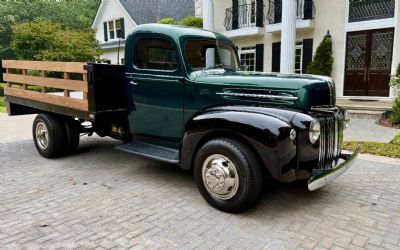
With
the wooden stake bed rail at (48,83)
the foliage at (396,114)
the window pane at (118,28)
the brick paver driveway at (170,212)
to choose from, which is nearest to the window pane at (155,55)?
the wooden stake bed rail at (48,83)

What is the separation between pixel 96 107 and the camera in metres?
4.86

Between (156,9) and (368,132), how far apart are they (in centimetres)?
2247

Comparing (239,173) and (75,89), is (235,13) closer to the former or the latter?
(75,89)

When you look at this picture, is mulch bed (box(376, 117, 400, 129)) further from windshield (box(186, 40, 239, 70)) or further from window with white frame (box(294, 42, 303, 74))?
windshield (box(186, 40, 239, 70))

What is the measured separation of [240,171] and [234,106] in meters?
0.76

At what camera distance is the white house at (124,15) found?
25141mm

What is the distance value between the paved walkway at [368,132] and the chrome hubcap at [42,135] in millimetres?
6084

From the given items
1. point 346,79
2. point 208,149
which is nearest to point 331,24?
point 346,79

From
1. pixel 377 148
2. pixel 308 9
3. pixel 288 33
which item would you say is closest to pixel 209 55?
pixel 377 148

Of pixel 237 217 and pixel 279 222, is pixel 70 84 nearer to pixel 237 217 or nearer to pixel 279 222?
pixel 237 217

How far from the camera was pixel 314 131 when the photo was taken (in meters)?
3.43

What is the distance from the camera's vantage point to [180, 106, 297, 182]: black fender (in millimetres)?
3283

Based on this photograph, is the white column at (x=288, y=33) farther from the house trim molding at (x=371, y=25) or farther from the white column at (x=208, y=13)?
the white column at (x=208, y=13)

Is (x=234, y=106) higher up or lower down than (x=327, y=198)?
higher up
